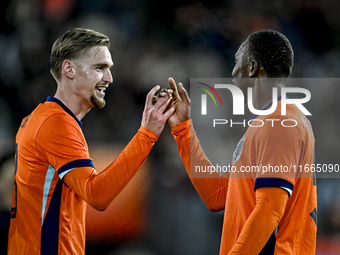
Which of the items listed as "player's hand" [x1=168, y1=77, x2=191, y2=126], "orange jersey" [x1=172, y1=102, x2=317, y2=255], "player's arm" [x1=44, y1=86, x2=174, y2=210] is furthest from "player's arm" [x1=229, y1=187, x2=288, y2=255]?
"player's hand" [x1=168, y1=77, x2=191, y2=126]

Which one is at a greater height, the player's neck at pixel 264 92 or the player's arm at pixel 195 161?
the player's neck at pixel 264 92

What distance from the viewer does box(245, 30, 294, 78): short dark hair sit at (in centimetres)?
144

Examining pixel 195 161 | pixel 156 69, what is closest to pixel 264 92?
pixel 195 161

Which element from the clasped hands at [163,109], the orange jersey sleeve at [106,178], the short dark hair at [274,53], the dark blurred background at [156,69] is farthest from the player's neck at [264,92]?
the dark blurred background at [156,69]

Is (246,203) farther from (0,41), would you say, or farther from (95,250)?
→ (0,41)

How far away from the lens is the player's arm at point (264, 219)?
1.22 m

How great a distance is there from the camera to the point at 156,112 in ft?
5.31

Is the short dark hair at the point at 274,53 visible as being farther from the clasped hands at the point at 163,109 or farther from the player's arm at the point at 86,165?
the player's arm at the point at 86,165

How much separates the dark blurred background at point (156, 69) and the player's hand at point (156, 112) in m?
1.34

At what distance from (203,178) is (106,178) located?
0.55 meters

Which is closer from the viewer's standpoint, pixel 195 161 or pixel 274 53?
pixel 274 53

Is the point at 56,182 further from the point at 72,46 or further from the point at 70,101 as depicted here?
the point at 72,46

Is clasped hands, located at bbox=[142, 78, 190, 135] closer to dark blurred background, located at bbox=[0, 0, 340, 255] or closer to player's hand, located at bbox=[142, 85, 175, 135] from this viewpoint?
player's hand, located at bbox=[142, 85, 175, 135]

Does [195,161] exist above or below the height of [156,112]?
below
